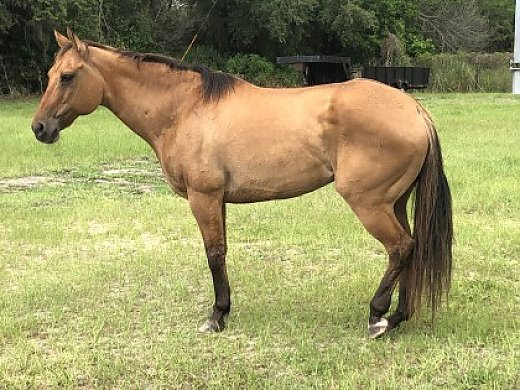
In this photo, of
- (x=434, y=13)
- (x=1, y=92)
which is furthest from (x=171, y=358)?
(x=434, y=13)

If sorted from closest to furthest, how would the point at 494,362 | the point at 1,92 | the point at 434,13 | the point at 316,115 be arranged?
1. the point at 494,362
2. the point at 316,115
3. the point at 1,92
4. the point at 434,13

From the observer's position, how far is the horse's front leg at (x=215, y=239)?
3848 millimetres

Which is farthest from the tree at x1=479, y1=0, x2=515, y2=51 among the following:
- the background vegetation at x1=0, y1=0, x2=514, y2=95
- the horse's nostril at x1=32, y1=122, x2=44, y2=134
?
the horse's nostril at x1=32, y1=122, x2=44, y2=134

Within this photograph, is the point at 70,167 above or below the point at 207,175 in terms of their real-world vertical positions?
below

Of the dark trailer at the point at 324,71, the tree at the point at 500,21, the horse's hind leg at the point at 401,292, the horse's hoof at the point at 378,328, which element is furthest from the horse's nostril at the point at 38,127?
the tree at the point at 500,21

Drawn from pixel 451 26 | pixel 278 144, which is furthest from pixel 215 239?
pixel 451 26

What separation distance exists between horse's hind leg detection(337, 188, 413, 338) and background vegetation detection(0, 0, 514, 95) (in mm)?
20844

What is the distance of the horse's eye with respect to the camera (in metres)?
3.81

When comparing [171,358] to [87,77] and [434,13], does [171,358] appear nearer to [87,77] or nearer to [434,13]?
[87,77]

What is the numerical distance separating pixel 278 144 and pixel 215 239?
0.72 m

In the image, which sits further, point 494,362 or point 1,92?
point 1,92

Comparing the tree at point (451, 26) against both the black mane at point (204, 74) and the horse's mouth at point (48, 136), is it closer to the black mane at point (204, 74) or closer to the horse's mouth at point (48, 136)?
the black mane at point (204, 74)

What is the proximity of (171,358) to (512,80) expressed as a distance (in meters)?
28.9

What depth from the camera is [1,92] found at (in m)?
23.9
